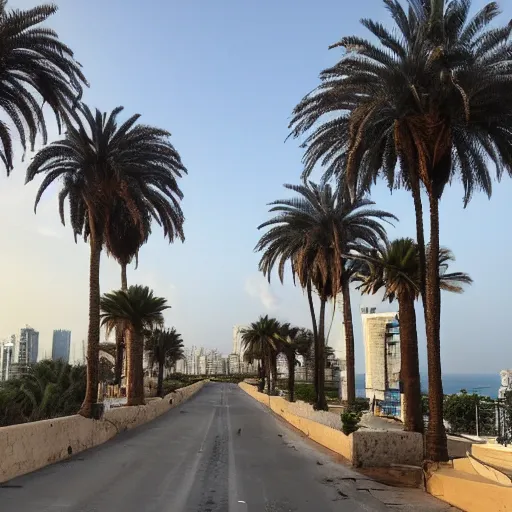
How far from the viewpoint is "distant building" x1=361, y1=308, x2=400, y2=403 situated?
3950 cm

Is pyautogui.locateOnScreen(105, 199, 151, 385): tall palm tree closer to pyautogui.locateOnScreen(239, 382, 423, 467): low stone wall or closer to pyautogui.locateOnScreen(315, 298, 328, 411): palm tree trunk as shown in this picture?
pyautogui.locateOnScreen(315, 298, 328, 411): palm tree trunk

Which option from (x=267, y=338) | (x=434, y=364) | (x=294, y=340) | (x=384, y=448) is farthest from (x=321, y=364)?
(x=267, y=338)

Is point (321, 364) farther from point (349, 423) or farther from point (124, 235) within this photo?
point (349, 423)

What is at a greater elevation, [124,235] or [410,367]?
[124,235]

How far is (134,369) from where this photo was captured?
3173 cm

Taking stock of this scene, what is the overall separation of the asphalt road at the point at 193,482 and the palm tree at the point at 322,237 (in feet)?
34.9

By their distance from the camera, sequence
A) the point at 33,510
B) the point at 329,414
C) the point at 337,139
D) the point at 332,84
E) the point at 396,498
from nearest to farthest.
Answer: the point at 33,510 < the point at 396,498 < the point at 332,84 < the point at 337,139 < the point at 329,414

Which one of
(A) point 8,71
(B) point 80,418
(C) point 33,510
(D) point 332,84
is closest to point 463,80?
(D) point 332,84

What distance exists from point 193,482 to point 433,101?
31.2ft

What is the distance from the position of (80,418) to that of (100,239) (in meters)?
7.38

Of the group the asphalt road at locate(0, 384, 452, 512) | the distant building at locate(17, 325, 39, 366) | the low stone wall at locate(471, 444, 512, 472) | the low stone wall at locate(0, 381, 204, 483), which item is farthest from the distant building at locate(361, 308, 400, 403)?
the distant building at locate(17, 325, 39, 366)

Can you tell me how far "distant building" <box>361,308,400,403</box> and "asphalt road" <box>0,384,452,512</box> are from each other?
22195 mm

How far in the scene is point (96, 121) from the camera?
20.6 meters

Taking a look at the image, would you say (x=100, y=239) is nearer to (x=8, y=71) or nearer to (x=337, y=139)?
(x=8, y=71)
